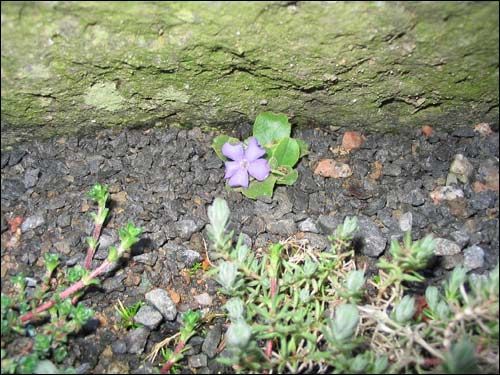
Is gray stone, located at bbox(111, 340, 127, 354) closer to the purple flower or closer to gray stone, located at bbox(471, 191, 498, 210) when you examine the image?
the purple flower

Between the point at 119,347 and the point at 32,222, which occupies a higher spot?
the point at 32,222

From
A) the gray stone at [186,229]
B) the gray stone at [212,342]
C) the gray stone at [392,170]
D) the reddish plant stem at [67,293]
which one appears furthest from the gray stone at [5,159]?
the gray stone at [392,170]

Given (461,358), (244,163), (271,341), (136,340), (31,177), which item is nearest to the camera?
(461,358)

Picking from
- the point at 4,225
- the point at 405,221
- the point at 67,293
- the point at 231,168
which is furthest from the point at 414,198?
the point at 4,225

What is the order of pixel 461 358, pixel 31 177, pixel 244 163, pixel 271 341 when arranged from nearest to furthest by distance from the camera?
pixel 461 358, pixel 271 341, pixel 31 177, pixel 244 163

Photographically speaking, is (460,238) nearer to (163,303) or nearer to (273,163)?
(273,163)

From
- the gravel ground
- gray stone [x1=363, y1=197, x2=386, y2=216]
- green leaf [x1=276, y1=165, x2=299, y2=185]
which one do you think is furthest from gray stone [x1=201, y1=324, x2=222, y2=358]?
gray stone [x1=363, y1=197, x2=386, y2=216]

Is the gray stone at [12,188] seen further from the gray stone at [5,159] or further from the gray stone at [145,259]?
the gray stone at [145,259]
